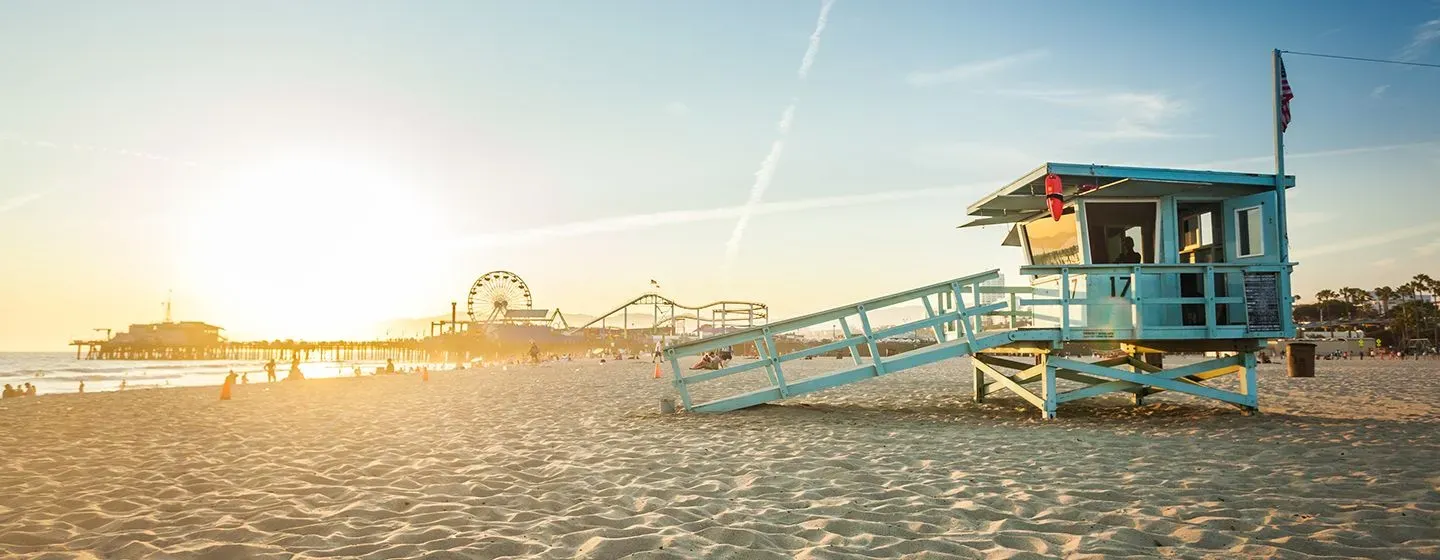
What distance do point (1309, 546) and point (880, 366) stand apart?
21.2 ft

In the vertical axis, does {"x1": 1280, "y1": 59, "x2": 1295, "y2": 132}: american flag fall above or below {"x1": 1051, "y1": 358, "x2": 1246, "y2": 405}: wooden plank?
above

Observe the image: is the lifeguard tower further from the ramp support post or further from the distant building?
the distant building

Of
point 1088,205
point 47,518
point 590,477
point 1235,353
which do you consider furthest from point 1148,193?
point 47,518

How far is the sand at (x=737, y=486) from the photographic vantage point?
4.21 meters

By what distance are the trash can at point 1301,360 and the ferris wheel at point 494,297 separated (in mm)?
89158

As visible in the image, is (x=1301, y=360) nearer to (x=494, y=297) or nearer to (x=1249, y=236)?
(x=1249, y=236)

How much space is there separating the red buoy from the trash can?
14.5 metres

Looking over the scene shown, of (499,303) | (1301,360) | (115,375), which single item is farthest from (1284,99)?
(499,303)

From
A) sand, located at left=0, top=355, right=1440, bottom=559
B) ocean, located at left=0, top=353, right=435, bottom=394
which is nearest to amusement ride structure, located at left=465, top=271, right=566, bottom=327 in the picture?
ocean, located at left=0, top=353, right=435, bottom=394

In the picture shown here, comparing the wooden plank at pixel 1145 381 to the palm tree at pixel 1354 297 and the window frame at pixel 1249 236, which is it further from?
the palm tree at pixel 1354 297

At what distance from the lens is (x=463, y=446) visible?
8141 mm

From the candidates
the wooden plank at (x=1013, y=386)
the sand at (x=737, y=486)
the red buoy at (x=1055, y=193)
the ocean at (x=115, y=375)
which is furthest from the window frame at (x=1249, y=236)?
the ocean at (x=115, y=375)

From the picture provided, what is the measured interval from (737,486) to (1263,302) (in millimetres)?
9053

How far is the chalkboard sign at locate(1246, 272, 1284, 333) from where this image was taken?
1011 cm
